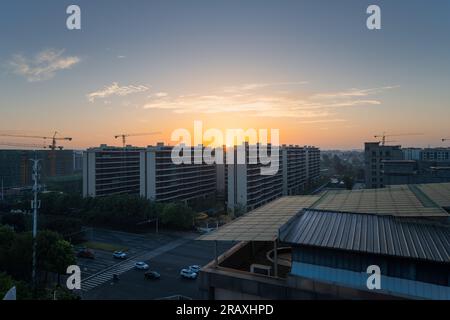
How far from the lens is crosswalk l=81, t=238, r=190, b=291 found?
802 inches

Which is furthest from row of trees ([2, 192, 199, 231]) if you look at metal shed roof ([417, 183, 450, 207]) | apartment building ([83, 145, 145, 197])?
metal shed roof ([417, 183, 450, 207])

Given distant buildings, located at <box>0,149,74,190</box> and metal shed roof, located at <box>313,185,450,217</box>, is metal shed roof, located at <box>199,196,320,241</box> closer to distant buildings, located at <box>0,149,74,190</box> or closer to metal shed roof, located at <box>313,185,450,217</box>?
metal shed roof, located at <box>313,185,450,217</box>

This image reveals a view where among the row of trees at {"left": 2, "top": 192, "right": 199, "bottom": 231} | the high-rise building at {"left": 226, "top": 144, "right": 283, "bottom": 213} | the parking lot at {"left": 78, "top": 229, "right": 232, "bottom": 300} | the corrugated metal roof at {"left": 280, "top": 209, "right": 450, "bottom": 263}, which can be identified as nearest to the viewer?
the corrugated metal roof at {"left": 280, "top": 209, "right": 450, "bottom": 263}

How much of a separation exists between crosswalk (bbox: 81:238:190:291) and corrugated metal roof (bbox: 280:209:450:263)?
14.6 meters

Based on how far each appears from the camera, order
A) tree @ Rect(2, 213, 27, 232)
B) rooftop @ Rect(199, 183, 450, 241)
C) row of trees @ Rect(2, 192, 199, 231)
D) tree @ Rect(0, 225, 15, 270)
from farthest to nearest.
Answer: row of trees @ Rect(2, 192, 199, 231)
tree @ Rect(2, 213, 27, 232)
tree @ Rect(0, 225, 15, 270)
rooftop @ Rect(199, 183, 450, 241)

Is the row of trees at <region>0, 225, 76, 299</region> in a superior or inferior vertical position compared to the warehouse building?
inferior

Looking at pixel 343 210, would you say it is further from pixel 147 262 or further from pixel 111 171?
pixel 111 171

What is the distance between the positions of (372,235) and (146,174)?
3335 centimetres

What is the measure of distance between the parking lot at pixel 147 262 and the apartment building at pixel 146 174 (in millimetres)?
9107

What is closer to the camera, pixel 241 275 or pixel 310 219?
pixel 241 275

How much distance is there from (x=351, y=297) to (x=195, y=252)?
19.6 meters

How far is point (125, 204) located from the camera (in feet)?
112
